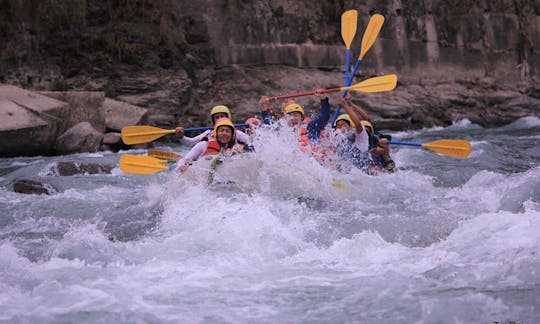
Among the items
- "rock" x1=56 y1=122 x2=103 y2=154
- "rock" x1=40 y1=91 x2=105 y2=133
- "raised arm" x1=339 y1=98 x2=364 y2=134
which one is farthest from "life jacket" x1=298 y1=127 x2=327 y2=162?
"rock" x1=40 y1=91 x2=105 y2=133

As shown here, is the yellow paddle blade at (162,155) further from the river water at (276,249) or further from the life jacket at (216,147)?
the life jacket at (216,147)

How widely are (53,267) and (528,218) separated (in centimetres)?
302

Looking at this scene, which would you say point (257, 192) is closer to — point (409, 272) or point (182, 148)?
point (409, 272)

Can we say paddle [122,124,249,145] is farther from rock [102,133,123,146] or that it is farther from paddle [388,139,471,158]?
paddle [388,139,471,158]

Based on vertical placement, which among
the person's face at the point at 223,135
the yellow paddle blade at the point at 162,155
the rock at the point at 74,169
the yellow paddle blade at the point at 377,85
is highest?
the yellow paddle blade at the point at 377,85

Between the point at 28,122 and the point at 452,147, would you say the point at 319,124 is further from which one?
the point at 28,122

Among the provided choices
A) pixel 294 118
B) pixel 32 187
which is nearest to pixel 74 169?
pixel 32 187

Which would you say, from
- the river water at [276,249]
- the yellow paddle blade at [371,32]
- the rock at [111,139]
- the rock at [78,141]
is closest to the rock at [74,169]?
the river water at [276,249]

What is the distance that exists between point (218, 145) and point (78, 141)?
13.1ft

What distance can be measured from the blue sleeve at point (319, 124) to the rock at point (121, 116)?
12.6 ft

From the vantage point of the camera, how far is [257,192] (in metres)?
5.82

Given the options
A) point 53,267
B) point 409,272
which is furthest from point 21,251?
point 409,272

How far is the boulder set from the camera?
873cm

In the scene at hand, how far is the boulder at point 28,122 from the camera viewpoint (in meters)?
8.73
